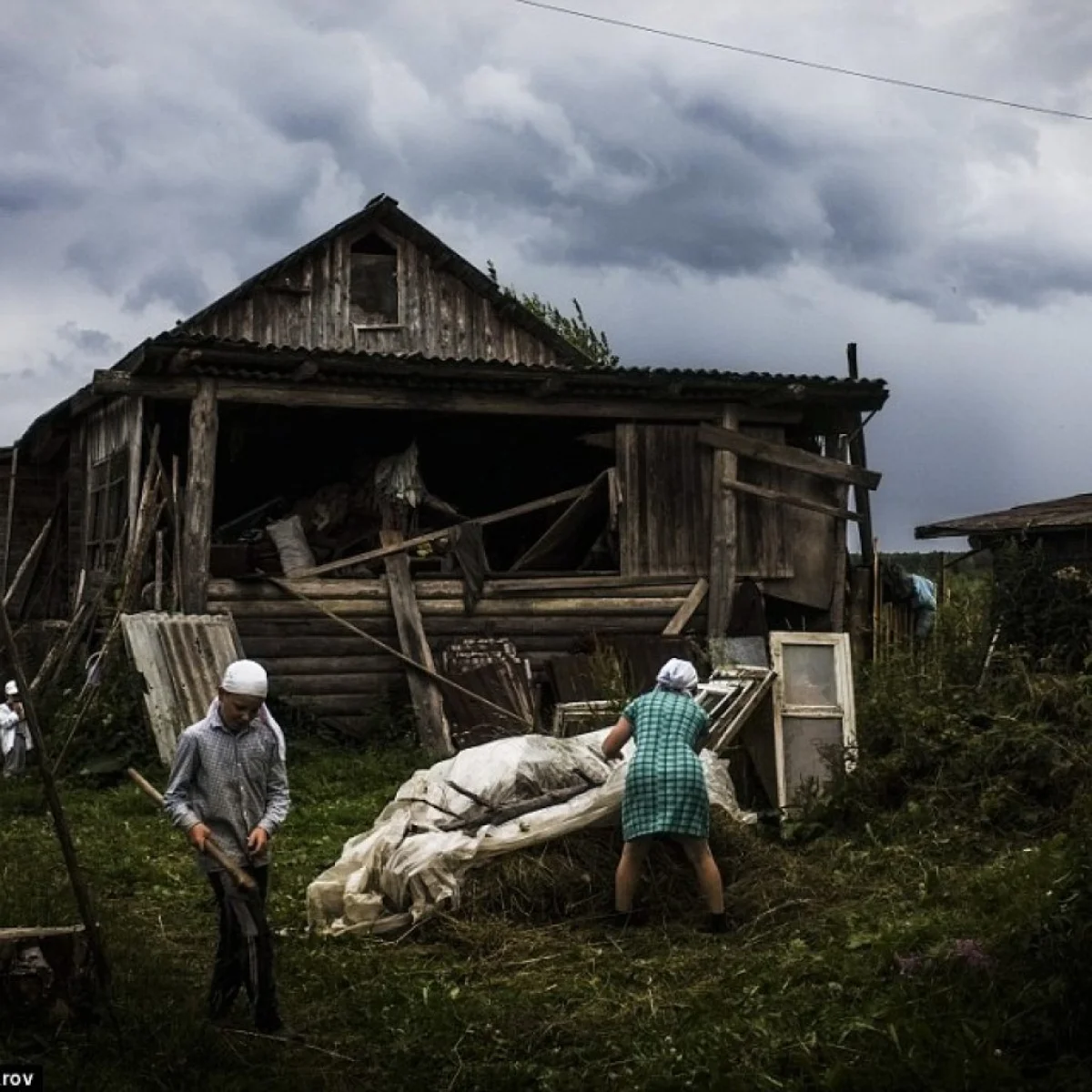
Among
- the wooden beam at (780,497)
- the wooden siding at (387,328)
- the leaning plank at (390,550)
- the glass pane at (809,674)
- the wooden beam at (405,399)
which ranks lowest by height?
the glass pane at (809,674)

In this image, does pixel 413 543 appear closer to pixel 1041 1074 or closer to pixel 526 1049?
pixel 526 1049

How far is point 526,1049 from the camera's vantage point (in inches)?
244

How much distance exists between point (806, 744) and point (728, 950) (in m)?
3.79

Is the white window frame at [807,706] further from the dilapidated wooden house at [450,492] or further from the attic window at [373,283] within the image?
the attic window at [373,283]

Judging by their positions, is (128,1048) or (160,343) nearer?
(128,1048)

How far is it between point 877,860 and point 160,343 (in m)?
8.18

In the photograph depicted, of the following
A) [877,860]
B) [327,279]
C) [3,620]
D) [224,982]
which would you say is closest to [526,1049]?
[224,982]

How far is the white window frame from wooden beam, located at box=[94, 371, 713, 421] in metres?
5.00

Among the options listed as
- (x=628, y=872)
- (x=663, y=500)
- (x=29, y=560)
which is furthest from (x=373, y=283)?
(x=628, y=872)

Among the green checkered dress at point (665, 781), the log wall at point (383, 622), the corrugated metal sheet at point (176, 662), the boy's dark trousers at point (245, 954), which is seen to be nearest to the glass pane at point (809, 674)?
the green checkered dress at point (665, 781)

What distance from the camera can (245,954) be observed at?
651 cm

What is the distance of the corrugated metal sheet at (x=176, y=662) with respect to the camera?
44.1ft

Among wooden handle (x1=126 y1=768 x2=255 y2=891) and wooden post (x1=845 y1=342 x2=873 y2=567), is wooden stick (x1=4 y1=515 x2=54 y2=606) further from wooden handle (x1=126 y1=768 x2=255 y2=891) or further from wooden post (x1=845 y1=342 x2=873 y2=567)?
wooden handle (x1=126 y1=768 x2=255 y2=891)

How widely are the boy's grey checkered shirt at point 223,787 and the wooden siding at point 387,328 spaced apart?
14.6 meters
